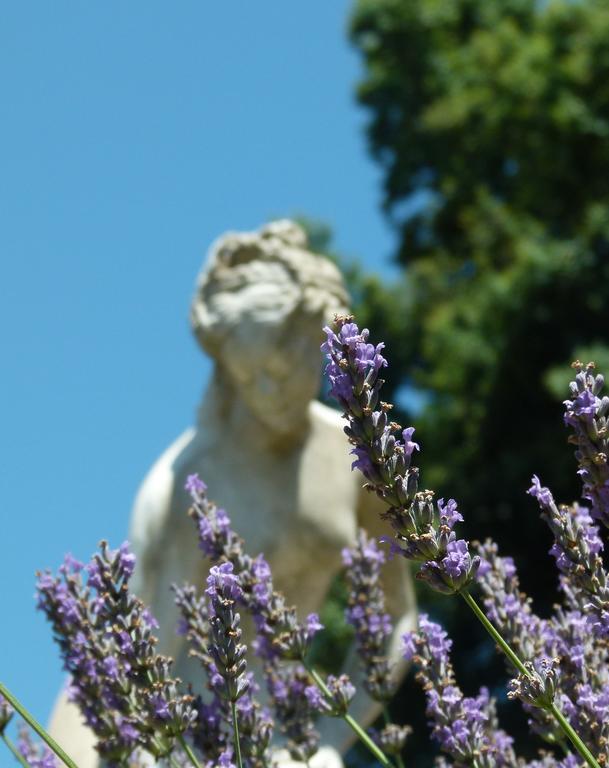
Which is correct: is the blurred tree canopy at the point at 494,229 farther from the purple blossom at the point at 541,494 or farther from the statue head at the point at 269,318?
the purple blossom at the point at 541,494

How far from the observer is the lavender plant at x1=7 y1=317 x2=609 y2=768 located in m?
1.77

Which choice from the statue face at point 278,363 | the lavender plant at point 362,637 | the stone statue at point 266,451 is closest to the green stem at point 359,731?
the lavender plant at point 362,637

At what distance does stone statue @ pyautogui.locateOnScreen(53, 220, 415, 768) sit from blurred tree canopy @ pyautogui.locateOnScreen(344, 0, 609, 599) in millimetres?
9538

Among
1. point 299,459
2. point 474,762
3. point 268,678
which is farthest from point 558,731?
point 299,459

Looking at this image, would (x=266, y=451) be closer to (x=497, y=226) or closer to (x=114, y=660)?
(x=114, y=660)

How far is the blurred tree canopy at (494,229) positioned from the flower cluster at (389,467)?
A: 1252cm

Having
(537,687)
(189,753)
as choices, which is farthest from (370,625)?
(537,687)

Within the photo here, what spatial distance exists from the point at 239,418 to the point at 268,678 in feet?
7.34

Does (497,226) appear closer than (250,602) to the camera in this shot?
No

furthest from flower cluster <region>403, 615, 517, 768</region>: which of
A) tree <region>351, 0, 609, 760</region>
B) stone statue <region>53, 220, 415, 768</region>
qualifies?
tree <region>351, 0, 609, 760</region>

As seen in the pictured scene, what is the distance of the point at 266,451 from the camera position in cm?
486

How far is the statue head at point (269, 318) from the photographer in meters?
4.73

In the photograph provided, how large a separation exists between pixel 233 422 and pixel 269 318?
37cm

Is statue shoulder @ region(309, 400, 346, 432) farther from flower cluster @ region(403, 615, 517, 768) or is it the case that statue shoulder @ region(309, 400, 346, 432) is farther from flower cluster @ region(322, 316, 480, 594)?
flower cluster @ region(322, 316, 480, 594)
